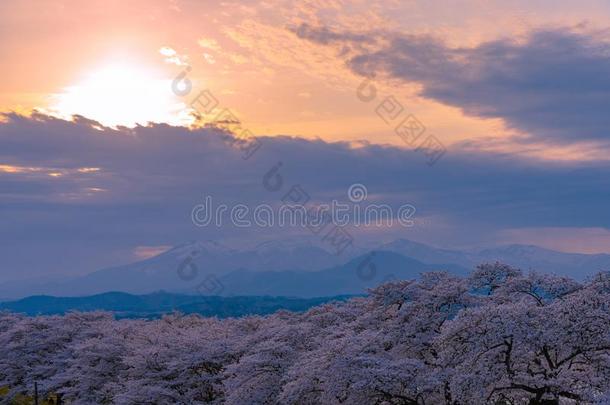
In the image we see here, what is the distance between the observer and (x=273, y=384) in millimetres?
46094

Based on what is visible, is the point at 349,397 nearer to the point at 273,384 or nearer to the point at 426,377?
the point at 426,377

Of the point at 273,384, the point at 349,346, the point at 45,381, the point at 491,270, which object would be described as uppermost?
the point at 491,270

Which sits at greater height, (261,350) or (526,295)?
(526,295)

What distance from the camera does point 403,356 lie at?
43531 mm

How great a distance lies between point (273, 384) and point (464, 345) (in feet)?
54.4

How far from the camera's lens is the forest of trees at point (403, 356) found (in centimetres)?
3303

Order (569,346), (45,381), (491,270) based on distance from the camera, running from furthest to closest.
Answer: (45,381) < (491,270) < (569,346)

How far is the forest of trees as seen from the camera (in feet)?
108

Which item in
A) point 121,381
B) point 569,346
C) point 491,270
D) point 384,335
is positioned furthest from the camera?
point 121,381

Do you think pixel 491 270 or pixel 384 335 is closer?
pixel 384 335

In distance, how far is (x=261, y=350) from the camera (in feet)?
155

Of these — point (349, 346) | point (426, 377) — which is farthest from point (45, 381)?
point (426, 377)

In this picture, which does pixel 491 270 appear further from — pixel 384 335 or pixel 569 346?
pixel 569 346

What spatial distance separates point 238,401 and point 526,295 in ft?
74.1
